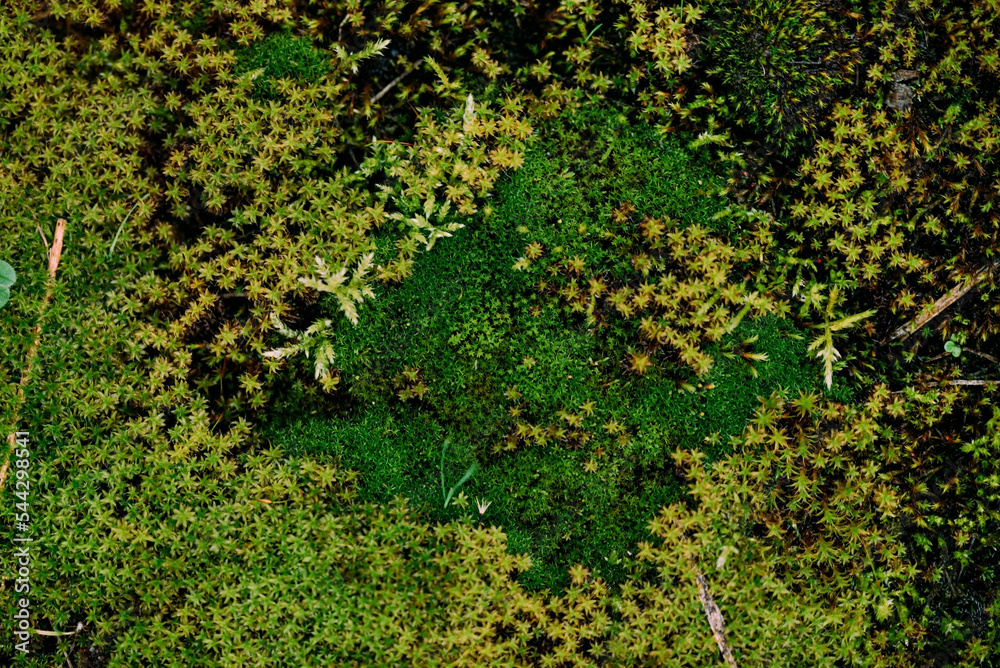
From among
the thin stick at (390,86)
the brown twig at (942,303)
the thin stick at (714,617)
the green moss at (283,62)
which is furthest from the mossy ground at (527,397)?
the green moss at (283,62)

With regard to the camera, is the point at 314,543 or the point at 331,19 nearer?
the point at 314,543

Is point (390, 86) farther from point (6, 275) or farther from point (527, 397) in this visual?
point (6, 275)

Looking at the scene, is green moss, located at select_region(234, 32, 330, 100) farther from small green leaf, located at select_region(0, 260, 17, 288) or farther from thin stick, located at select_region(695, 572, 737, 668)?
thin stick, located at select_region(695, 572, 737, 668)

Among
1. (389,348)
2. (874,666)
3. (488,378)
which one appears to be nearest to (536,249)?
(488,378)

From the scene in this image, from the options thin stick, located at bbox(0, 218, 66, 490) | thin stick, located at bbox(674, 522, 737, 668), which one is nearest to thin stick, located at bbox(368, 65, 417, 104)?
thin stick, located at bbox(0, 218, 66, 490)

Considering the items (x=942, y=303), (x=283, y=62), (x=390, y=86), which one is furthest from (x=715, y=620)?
(x=283, y=62)

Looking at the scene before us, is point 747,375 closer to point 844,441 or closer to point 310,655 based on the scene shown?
point 844,441

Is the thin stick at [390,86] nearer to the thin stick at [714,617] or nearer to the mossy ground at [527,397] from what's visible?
the mossy ground at [527,397]
